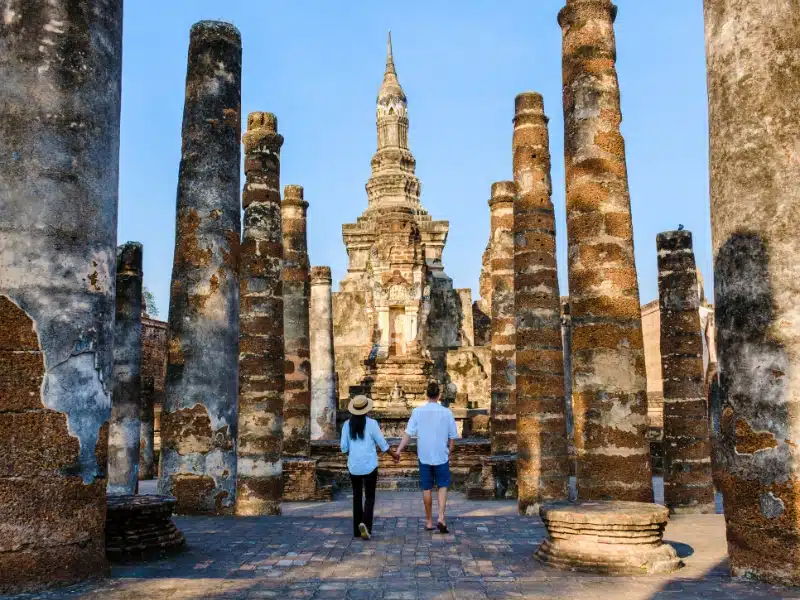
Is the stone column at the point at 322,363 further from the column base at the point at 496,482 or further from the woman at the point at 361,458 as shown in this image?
the woman at the point at 361,458

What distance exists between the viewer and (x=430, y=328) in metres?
33.3

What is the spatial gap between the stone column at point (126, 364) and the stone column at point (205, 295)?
3.19 metres

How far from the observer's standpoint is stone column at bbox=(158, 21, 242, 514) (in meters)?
9.62

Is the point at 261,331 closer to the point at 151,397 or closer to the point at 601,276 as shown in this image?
the point at 601,276

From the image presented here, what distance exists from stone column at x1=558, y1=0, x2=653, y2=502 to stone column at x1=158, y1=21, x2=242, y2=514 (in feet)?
13.3

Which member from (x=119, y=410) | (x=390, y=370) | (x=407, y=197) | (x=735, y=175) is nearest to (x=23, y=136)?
(x=735, y=175)

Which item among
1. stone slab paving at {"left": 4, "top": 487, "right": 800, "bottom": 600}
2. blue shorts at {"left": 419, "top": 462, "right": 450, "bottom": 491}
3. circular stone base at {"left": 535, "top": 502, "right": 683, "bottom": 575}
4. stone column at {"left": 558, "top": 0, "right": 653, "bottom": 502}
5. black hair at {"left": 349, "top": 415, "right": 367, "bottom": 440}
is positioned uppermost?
stone column at {"left": 558, "top": 0, "right": 653, "bottom": 502}

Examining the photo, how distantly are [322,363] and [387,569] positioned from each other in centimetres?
1603

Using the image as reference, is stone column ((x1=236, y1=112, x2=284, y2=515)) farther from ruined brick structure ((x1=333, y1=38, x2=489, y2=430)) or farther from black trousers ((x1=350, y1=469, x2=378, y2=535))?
ruined brick structure ((x1=333, y1=38, x2=489, y2=430))

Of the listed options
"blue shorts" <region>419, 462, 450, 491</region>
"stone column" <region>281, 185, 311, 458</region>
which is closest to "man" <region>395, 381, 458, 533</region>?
"blue shorts" <region>419, 462, 450, 491</region>

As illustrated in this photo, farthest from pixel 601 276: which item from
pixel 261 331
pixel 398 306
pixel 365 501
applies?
pixel 398 306

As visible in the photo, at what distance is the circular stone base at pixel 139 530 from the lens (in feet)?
21.0

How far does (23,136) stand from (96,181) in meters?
0.52

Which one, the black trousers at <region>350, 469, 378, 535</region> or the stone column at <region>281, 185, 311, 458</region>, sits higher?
the stone column at <region>281, 185, 311, 458</region>
